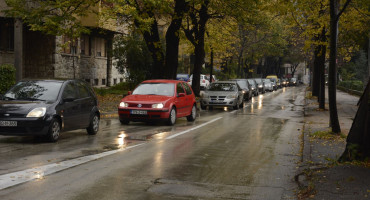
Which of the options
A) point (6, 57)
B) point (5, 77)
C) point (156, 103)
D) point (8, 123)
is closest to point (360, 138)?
point (8, 123)

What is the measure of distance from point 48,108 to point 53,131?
0.54 m

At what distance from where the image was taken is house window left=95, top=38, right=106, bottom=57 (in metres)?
42.6

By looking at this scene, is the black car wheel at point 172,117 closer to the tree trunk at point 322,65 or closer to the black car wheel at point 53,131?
the black car wheel at point 53,131

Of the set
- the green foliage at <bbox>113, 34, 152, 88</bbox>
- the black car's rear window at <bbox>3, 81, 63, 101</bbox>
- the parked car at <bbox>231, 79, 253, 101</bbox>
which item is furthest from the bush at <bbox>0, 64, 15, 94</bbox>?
the parked car at <bbox>231, 79, 253, 101</bbox>

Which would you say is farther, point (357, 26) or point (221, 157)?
point (357, 26)

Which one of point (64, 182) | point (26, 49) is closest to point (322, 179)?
point (64, 182)

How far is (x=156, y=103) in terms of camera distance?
16.5m

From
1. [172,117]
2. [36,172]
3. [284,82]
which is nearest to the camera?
[36,172]

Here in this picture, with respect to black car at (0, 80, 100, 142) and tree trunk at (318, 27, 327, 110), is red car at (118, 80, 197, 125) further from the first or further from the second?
tree trunk at (318, 27, 327, 110)

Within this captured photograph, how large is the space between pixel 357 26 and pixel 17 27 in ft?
43.3

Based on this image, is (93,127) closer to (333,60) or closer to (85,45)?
(333,60)

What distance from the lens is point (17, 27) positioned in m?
19.0

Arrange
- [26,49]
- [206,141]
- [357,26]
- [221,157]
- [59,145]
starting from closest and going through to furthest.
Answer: [221,157], [59,145], [206,141], [357,26], [26,49]

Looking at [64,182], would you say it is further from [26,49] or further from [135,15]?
[26,49]
